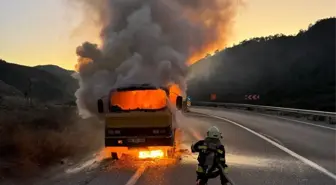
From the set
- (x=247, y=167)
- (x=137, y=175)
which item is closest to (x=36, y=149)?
(x=137, y=175)

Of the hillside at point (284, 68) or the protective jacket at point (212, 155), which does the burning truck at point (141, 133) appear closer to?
the protective jacket at point (212, 155)

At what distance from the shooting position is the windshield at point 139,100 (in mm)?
13797

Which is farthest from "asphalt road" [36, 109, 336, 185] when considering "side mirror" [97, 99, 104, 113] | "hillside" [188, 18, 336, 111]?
"hillside" [188, 18, 336, 111]

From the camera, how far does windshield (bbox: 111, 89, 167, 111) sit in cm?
1380

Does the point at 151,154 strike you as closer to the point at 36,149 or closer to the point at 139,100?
the point at 139,100

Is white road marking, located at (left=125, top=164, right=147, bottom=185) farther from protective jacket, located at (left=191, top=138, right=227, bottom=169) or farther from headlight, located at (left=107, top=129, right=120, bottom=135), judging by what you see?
protective jacket, located at (left=191, top=138, right=227, bottom=169)

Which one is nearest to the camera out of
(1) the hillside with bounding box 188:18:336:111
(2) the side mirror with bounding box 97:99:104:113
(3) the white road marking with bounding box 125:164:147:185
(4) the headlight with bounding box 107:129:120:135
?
(3) the white road marking with bounding box 125:164:147:185

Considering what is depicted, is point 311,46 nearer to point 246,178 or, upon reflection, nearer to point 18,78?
point 18,78

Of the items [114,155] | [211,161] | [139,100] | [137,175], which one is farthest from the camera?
[139,100]

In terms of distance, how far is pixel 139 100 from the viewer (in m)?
13.9

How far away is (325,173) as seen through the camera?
34.8 feet

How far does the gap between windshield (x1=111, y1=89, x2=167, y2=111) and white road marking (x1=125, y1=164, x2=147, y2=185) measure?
2.29 meters

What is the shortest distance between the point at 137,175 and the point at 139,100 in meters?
3.88

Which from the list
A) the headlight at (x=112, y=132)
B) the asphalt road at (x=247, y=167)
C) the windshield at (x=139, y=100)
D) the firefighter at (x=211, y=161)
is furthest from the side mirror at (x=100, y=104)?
the firefighter at (x=211, y=161)
